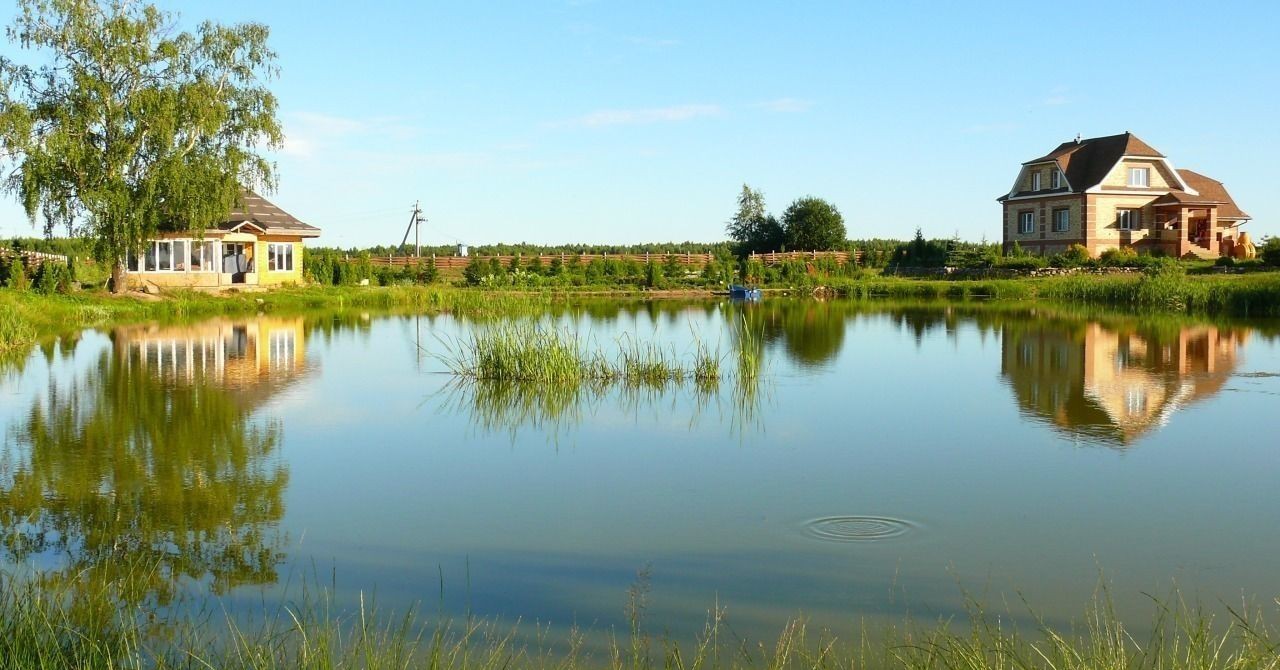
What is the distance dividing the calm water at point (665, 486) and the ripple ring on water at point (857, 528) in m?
0.03

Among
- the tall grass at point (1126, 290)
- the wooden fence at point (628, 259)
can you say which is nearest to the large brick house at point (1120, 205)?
the tall grass at point (1126, 290)

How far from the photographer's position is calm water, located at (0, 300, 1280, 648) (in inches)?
250

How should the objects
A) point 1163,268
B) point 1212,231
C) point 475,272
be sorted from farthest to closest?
point 475,272 → point 1212,231 → point 1163,268

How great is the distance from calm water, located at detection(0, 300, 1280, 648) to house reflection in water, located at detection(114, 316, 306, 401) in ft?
0.52

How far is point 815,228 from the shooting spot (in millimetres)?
51312

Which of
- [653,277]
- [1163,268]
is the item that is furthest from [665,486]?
[653,277]

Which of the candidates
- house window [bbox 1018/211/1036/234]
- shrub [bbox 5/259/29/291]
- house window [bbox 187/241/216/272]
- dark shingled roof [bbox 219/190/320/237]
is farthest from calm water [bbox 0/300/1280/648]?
house window [bbox 1018/211/1036/234]

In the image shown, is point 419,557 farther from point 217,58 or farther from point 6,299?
point 217,58

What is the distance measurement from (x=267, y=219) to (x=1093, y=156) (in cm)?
2921

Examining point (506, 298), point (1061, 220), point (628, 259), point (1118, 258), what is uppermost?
point (1061, 220)

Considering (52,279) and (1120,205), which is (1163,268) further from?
(52,279)

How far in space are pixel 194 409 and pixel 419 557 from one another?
22.0 feet

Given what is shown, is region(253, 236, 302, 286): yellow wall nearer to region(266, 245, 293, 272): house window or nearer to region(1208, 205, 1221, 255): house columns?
region(266, 245, 293, 272): house window

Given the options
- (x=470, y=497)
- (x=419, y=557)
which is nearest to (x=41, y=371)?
(x=470, y=497)
